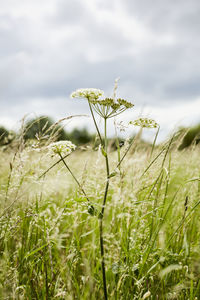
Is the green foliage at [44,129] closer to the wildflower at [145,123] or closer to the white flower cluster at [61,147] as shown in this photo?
the white flower cluster at [61,147]

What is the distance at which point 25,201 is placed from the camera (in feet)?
7.05

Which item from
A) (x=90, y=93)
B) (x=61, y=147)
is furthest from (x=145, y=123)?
(x=61, y=147)

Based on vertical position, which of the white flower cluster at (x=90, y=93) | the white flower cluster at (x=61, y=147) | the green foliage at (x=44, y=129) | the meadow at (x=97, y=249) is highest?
the white flower cluster at (x=90, y=93)

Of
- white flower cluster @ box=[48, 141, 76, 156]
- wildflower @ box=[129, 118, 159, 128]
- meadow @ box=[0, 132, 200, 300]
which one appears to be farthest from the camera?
wildflower @ box=[129, 118, 159, 128]

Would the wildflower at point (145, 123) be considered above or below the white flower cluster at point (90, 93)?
below

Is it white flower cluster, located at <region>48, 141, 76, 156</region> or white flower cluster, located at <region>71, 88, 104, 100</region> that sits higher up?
white flower cluster, located at <region>71, 88, 104, 100</region>

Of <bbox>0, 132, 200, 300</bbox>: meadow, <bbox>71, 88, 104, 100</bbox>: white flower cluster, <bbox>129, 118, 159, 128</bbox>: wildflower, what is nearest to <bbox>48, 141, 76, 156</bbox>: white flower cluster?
<bbox>0, 132, 200, 300</bbox>: meadow

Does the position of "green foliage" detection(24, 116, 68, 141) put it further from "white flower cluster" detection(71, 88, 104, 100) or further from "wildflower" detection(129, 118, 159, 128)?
"wildflower" detection(129, 118, 159, 128)

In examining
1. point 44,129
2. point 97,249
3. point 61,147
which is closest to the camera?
point 61,147

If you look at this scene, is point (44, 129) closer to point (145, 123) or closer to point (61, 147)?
point (61, 147)

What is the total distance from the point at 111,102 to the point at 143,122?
0.35 m

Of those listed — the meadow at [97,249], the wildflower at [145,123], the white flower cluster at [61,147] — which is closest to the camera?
the meadow at [97,249]

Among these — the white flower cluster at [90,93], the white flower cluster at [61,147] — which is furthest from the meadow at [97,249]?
the white flower cluster at [90,93]

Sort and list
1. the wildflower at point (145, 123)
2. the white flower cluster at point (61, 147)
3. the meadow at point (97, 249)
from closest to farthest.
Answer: the meadow at point (97, 249), the white flower cluster at point (61, 147), the wildflower at point (145, 123)
